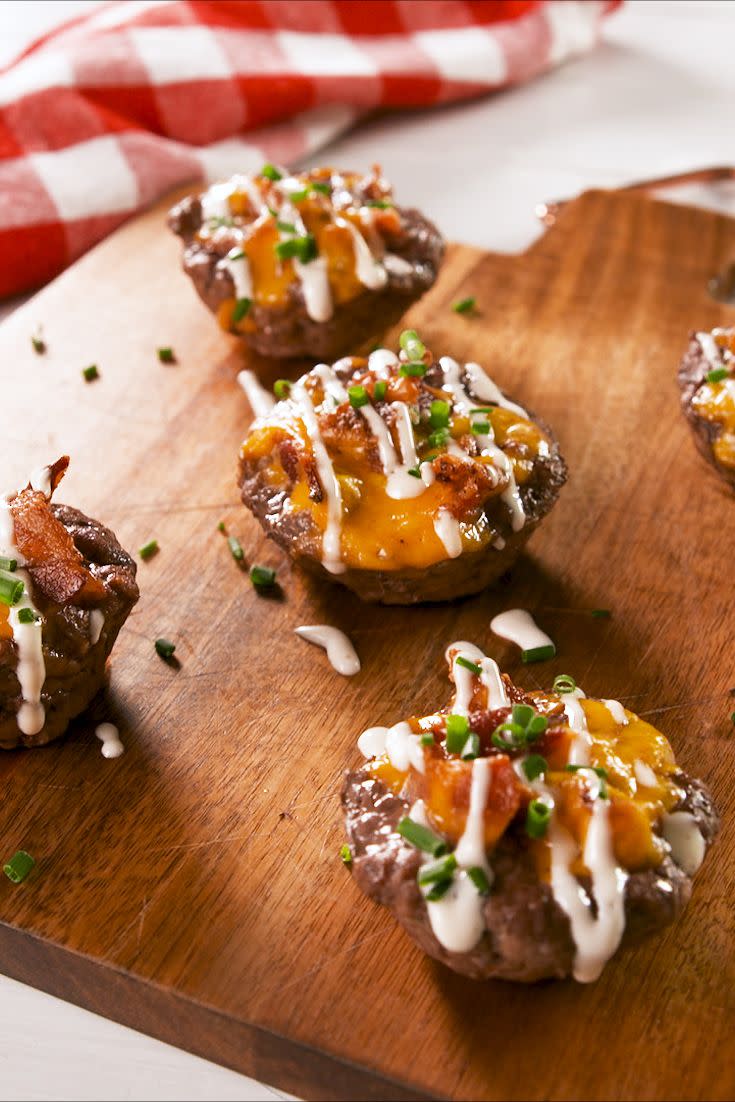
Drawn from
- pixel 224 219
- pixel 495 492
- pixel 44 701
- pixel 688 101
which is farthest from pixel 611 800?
pixel 688 101

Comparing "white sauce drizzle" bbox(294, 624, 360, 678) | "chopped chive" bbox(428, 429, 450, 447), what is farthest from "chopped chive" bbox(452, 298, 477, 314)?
"white sauce drizzle" bbox(294, 624, 360, 678)

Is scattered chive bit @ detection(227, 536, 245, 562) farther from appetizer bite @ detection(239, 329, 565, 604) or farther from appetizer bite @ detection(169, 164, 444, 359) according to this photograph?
appetizer bite @ detection(169, 164, 444, 359)

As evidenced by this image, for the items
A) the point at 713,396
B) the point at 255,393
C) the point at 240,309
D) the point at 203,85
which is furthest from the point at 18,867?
the point at 203,85

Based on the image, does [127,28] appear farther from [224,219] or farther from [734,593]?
[734,593]

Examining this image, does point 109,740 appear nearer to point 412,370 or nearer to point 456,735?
point 456,735

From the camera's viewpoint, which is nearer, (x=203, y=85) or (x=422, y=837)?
(x=422, y=837)

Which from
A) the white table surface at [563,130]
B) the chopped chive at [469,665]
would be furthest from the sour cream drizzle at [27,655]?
the white table surface at [563,130]

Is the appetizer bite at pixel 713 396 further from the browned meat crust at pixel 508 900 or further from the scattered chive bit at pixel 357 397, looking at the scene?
the browned meat crust at pixel 508 900
